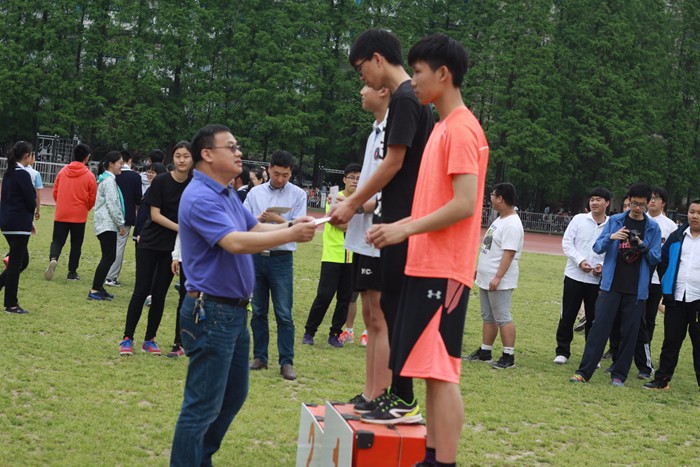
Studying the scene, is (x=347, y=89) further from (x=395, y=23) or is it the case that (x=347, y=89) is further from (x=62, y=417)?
(x=62, y=417)

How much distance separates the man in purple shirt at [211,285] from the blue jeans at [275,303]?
3308 mm

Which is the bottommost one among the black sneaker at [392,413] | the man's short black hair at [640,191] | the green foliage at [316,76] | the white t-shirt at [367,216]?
the black sneaker at [392,413]

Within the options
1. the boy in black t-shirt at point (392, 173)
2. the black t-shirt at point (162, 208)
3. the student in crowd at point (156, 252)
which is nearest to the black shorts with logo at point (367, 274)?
the boy in black t-shirt at point (392, 173)

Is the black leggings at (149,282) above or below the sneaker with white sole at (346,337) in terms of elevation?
above

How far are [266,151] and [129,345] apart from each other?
38017mm

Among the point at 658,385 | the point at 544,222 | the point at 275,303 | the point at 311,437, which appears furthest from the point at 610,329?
the point at 544,222

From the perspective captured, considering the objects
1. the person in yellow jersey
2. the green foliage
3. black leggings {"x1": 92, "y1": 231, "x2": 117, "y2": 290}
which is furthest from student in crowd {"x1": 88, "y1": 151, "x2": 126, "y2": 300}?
the green foliage

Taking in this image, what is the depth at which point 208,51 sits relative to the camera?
45.0 metres

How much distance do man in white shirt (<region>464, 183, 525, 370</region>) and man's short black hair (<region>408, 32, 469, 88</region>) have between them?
18.7ft

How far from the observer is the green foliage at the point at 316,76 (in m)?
44.0

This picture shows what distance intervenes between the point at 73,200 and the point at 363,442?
10.2 m

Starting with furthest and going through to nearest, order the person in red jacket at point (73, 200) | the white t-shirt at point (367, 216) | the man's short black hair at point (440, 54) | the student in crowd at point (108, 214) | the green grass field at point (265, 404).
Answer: the person in red jacket at point (73, 200) → the student in crowd at point (108, 214) → the green grass field at point (265, 404) → the white t-shirt at point (367, 216) → the man's short black hair at point (440, 54)

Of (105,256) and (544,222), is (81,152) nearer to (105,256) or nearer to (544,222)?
(105,256)

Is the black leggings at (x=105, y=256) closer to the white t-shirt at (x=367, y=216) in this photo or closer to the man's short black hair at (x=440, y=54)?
the white t-shirt at (x=367, y=216)
